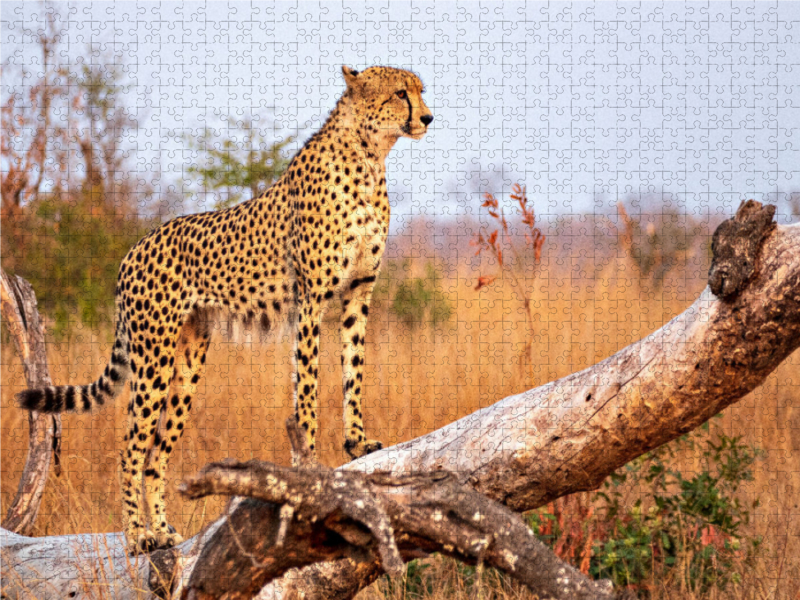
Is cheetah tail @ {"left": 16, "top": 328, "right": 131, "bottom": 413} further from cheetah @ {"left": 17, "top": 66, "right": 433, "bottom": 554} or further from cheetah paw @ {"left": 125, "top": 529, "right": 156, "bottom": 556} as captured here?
cheetah paw @ {"left": 125, "top": 529, "right": 156, "bottom": 556}

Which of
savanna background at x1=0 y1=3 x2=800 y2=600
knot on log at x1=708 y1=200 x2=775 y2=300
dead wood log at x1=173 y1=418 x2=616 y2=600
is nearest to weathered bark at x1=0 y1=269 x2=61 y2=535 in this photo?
savanna background at x1=0 y1=3 x2=800 y2=600

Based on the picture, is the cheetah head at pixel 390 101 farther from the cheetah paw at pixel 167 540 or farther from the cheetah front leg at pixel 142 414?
the cheetah paw at pixel 167 540

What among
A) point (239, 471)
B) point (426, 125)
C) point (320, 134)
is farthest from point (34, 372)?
point (239, 471)

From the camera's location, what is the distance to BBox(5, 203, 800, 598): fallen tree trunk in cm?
278

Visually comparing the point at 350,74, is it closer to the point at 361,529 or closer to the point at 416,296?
the point at 361,529

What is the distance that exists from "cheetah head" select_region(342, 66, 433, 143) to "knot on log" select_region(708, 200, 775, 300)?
1.68m

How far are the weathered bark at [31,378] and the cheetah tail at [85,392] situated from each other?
0.73m

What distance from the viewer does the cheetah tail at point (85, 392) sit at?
428 cm

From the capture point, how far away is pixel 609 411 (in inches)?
122

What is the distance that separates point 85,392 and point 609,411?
9.26ft

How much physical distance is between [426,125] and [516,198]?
2.69 feet

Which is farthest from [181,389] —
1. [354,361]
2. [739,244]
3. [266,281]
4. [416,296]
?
[416,296]

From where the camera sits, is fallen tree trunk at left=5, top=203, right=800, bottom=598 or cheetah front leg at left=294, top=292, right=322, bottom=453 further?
cheetah front leg at left=294, top=292, right=322, bottom=453

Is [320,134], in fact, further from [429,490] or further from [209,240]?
[429,490]
